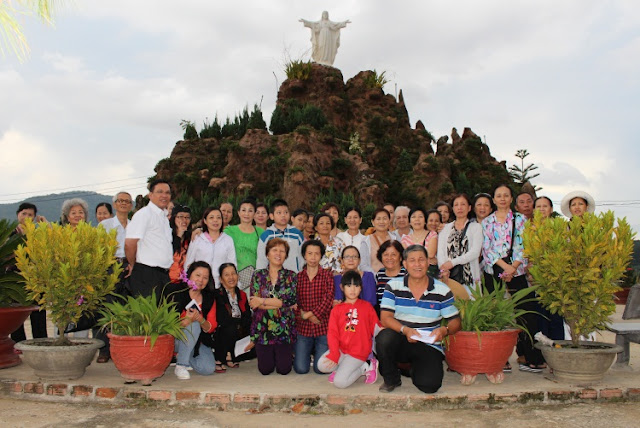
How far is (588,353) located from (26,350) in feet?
16.6

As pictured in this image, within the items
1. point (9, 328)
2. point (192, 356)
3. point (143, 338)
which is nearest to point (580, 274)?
point (192, 356)

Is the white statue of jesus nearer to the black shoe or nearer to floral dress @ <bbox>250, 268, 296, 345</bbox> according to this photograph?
floral dress @ <bbox>250, 268, 296, 345</bbox>

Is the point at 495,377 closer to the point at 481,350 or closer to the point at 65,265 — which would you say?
the point at 481,350

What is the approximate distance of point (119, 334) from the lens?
5.00m

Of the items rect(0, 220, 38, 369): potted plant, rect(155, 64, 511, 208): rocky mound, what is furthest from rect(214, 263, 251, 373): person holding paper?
rect(155, 64, 511, 208): rocky mound

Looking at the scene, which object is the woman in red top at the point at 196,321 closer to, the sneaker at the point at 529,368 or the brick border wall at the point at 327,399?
the brick border wall at the point at 327,399

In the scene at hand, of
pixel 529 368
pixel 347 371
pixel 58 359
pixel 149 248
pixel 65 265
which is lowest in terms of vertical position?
pixel 529 368

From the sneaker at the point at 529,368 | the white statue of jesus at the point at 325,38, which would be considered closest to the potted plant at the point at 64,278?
the sneaker at the point at 529,368

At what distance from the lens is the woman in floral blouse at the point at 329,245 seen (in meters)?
6.14

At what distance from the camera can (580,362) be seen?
490 centimetres

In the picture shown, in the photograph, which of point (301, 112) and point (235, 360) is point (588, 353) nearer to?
point (235, 360)

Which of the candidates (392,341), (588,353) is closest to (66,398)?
(392,341)

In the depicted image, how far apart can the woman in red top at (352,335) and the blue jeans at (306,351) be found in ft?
1.20

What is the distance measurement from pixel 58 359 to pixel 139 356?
0.79 meters
